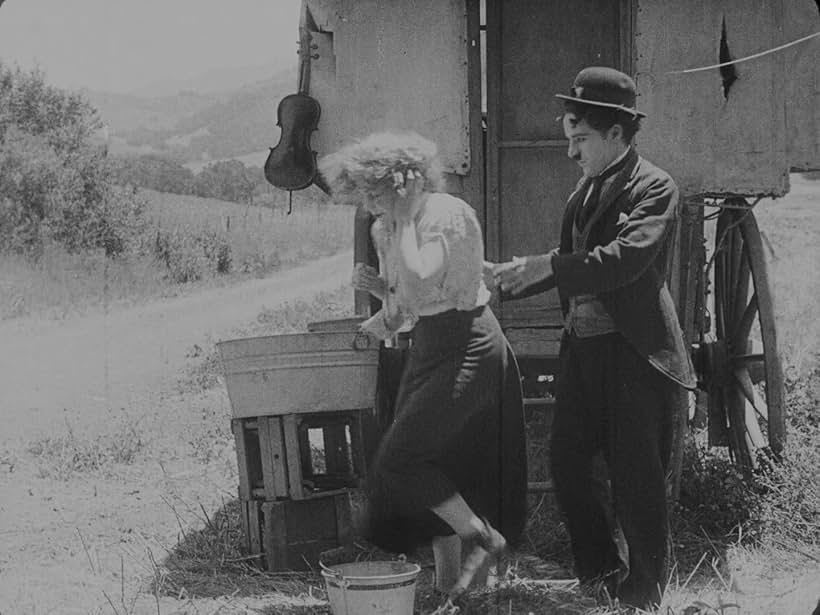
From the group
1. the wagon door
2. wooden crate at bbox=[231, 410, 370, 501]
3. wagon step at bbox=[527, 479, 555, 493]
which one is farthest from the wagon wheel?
wooden crate at bbox=[231, 410, 370, 501]

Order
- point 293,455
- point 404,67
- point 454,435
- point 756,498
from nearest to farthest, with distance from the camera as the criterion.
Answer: point 454,435, point 293,455, point 756,498, point 404,67

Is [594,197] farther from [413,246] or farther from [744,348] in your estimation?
[744,348]

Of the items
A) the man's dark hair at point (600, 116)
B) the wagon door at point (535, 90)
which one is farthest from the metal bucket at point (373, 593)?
the wagon door at point (535, 90)

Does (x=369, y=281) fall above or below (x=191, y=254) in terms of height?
below

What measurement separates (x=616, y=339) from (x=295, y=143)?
286 centimetres

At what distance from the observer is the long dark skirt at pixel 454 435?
5.06 meters

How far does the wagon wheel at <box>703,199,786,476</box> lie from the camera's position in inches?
280

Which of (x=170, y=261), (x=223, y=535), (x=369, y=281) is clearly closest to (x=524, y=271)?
(x=369, y=281)

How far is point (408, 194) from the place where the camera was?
5043mm

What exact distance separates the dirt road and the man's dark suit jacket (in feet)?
20.0

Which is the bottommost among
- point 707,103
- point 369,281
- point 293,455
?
point 293,455

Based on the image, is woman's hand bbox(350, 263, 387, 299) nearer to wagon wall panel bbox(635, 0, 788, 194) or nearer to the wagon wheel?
wagon wall panel bbox(635, 0, 788, 194)

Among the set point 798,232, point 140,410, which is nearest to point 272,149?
point 140,410

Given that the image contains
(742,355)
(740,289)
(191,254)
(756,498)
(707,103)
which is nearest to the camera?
(756,498)
